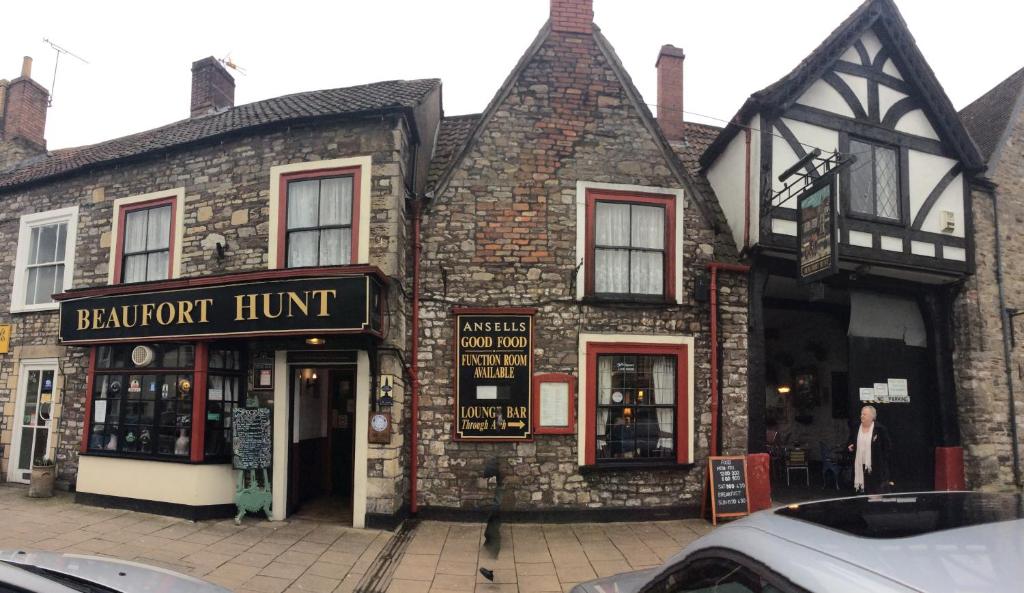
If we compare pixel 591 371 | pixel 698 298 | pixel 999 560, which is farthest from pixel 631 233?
pixel 999 560

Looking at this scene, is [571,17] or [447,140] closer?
[571,17]

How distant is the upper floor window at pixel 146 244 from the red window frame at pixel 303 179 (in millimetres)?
2223

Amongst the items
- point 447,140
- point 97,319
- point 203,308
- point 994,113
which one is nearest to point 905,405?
point 994,113

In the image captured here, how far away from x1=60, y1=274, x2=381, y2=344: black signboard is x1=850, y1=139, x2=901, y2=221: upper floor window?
8.37 metres

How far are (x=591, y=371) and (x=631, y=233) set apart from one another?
236 centimetres

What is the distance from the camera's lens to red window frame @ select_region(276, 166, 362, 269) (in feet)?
27.9

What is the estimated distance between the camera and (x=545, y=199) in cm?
913

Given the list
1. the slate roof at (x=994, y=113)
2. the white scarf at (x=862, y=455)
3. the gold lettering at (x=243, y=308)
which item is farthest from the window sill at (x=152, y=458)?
the slate roof at (x=994, y=113)

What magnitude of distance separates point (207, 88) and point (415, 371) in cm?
867

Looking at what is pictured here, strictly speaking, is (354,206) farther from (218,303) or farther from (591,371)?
(591,371)

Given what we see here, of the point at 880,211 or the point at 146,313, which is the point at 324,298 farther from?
the point at 880,211

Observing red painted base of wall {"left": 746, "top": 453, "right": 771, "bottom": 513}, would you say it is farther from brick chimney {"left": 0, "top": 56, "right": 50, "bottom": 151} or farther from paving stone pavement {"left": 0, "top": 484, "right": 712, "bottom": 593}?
brick chimney {"left": 0, "top": 56, "right": 50, "bottom": 151}

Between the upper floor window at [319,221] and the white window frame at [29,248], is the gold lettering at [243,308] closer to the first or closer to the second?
the upper floor window at [319,221]

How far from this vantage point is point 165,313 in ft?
28.2
